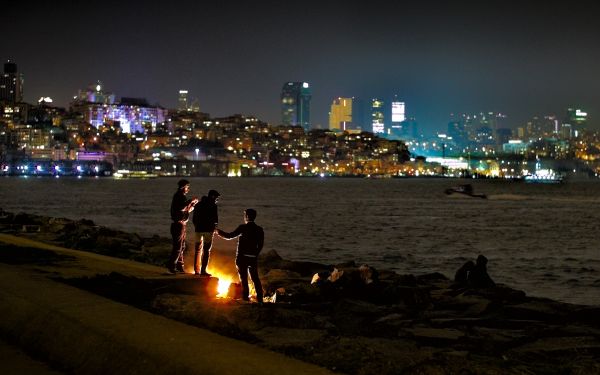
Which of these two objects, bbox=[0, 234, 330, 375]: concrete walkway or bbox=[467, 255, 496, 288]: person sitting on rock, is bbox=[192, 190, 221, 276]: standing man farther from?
bbox=[467, 255, 496, 288]: person sitting on rock

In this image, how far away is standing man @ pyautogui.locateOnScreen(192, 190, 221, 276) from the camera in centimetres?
1119

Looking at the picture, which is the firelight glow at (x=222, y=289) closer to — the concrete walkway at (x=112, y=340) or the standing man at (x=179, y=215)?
the standing man at (x=179, y=215)

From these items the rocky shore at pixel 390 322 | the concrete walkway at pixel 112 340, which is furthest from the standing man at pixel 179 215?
the concrete walkway at pixel 112 340

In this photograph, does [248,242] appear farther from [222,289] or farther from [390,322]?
[390,322]

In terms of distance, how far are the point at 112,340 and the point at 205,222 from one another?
18.1 feet

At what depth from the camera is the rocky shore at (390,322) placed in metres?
6.50

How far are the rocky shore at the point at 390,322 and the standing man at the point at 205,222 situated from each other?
1.20m

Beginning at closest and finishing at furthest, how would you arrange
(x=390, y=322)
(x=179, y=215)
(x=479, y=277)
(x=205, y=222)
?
(x=390, y=322) < (x=205, y=222) < (x=179, y=215) < (x=479, y=277)

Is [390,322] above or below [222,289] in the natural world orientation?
below

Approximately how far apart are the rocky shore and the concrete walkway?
764 millimetres

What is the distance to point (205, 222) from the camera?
1127 centimetres

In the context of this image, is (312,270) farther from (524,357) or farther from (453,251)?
(453,251)

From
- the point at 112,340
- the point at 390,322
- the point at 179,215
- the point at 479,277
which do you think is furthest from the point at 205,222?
the point at 479,277

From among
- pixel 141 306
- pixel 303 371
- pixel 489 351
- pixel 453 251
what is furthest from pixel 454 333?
pixel 453 251
